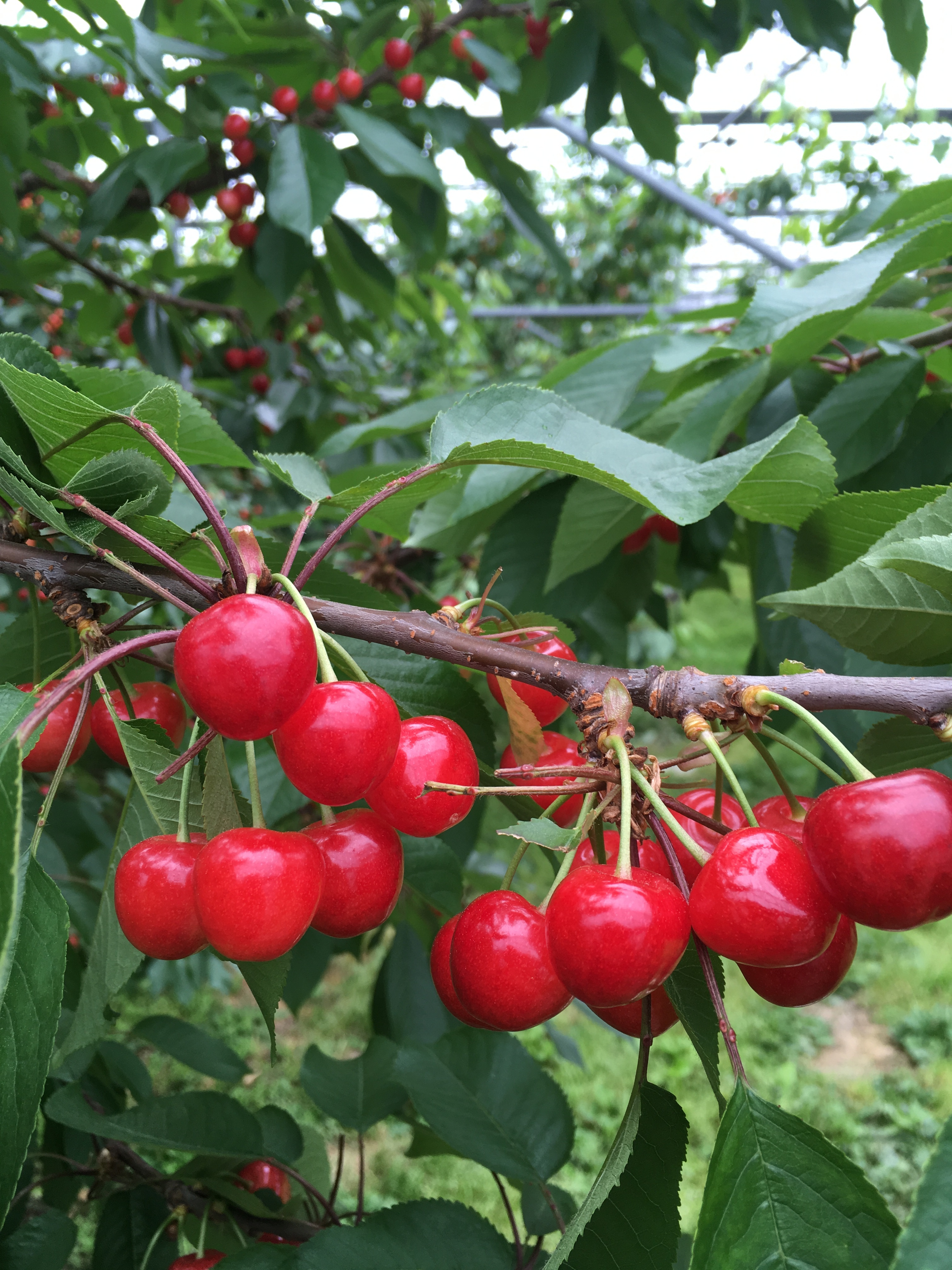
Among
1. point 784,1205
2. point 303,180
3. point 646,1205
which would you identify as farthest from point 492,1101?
point 303,180

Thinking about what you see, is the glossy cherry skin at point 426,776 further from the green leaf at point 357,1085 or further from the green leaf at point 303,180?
the green leaf at point 303,180

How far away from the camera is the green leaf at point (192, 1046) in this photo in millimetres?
1332

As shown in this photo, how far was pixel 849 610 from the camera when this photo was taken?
Answer: 63 centimetres

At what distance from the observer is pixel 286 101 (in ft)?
7.14

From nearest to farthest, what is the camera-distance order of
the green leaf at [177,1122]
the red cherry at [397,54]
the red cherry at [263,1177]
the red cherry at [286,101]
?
the green leaf at [177,1122] < the red cherry at [263,1177] < the red cherry at [286,101] < the red cherry at [397,54]

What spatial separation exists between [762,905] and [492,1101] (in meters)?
0.71

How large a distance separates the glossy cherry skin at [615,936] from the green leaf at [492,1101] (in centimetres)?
60

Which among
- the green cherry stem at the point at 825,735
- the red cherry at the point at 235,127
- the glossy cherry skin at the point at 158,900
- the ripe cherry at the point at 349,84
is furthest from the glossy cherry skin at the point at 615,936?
the ripe cherry at the point at 349,84

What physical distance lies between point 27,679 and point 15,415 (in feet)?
1.07

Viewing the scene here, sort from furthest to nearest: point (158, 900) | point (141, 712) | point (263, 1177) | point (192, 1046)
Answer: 1. point (192, 1046)
2. point (263, 1177)
3. point (141, 712)
4. point (158, 900)

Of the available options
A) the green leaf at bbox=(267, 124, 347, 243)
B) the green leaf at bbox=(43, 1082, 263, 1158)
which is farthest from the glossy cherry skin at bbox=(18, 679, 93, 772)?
the green leaf at bbox=(267, 124, 347, 243)

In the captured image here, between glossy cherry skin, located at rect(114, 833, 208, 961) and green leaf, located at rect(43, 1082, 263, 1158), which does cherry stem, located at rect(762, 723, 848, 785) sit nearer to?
glossy cherry skin, located at rect(114, 833, 208, 961)

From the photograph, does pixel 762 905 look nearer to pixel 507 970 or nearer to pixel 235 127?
pixel 507 970

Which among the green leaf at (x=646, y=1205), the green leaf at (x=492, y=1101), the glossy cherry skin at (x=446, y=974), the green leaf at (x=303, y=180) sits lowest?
the green leaf at (x=492, y=1101)
